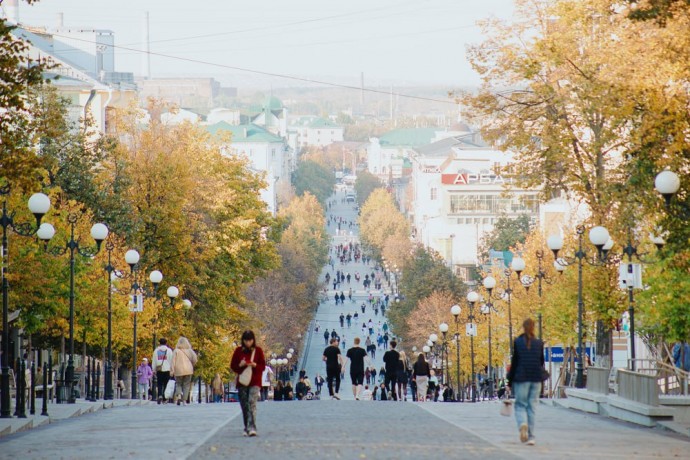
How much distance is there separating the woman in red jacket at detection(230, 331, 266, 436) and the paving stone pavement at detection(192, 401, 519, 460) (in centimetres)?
40

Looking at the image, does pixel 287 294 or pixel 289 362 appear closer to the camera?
pixel 287 294

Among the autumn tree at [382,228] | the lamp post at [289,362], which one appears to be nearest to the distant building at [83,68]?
the lamp post at [289,362]

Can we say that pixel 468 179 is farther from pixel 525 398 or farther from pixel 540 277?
pixel 525 398

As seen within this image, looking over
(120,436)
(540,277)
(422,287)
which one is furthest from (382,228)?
(120,436)

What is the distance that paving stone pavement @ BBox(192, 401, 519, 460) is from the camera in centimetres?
1526

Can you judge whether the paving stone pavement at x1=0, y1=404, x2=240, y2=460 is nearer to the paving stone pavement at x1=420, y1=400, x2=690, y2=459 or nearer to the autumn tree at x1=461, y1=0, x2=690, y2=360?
the paving stone pavement at x1=420, y1=400, x2=690, y2=459

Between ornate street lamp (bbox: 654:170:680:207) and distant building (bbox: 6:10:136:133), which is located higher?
distant building (bbox: 6:10:136:133)

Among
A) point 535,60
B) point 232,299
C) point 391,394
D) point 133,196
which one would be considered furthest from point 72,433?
Answer: point 232,299

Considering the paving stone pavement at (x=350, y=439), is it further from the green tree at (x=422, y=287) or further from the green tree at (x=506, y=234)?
the green tree at (x=506, y=234)

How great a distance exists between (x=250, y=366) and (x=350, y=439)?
212 cm

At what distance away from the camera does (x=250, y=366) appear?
60.6 ft

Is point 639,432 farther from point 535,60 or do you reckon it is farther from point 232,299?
point 232,299

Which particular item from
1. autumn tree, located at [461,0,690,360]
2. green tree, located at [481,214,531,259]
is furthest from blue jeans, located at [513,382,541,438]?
green tree, located at [481,214,531,259]

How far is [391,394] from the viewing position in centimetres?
3403
